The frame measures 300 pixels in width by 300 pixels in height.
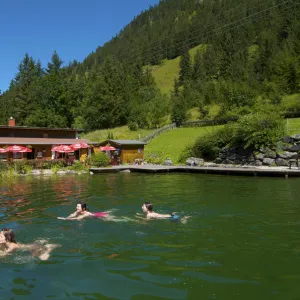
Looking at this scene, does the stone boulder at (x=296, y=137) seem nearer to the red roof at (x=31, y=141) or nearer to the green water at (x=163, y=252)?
the green water at (x=163, y=252)

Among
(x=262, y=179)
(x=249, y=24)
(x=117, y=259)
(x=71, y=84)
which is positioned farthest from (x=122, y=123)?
(x=249, y=24)

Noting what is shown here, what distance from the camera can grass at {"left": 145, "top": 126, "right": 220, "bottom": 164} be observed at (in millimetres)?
46656

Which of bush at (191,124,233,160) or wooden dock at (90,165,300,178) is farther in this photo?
bush at (191,124,233,160)

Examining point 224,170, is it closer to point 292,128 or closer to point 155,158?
point 292,128

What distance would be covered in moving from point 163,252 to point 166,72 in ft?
459

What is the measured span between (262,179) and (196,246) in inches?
781

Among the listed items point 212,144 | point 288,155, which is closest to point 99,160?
point 212,144

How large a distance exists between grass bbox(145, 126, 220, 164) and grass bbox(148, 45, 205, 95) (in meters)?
67.6

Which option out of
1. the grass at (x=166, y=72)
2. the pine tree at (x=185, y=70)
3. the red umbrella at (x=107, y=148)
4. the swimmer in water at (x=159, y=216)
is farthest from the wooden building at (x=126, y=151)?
the grass at (x=166, y=72)

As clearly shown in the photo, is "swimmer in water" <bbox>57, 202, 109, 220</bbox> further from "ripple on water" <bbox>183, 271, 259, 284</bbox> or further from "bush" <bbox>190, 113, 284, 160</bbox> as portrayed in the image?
"bush" <bbox>190, 113, 284, 160</bbox>

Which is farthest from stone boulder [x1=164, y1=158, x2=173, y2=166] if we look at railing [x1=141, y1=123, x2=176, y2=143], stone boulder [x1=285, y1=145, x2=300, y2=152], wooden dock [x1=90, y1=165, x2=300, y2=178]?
railing [x1=141, y1=123, x2=176, y2=143]

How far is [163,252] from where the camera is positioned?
412 inches

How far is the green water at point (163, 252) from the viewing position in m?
7.91

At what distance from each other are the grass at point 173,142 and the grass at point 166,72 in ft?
222
